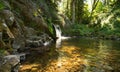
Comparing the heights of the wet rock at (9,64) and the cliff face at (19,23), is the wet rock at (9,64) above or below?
below

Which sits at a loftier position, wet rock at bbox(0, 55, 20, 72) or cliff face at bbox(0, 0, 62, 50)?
cliff face at bbox(0, 0, 62, 50)

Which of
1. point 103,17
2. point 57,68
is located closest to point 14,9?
point 57,68

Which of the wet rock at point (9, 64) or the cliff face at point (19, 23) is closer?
the wet rock at point (9, 64)

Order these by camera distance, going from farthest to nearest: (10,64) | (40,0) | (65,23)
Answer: (65,23), (40,0), (10,64)

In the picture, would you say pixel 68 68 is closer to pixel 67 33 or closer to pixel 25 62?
pixel 25 62

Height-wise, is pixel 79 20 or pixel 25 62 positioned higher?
pixel 79 20

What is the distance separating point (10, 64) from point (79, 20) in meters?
34.6

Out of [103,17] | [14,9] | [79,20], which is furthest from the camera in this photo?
[79,20]

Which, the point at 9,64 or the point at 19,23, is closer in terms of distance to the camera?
the point at 9,64

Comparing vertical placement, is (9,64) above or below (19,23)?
below

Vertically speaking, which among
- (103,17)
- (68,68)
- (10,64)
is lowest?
(68,68)

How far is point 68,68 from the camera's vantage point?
26.3ft

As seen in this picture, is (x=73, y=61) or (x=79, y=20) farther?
(x=79, y=20)

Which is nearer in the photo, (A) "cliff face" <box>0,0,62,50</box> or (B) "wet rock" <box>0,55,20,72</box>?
(B) "wet rock" <box>0,55,20,72</box>
